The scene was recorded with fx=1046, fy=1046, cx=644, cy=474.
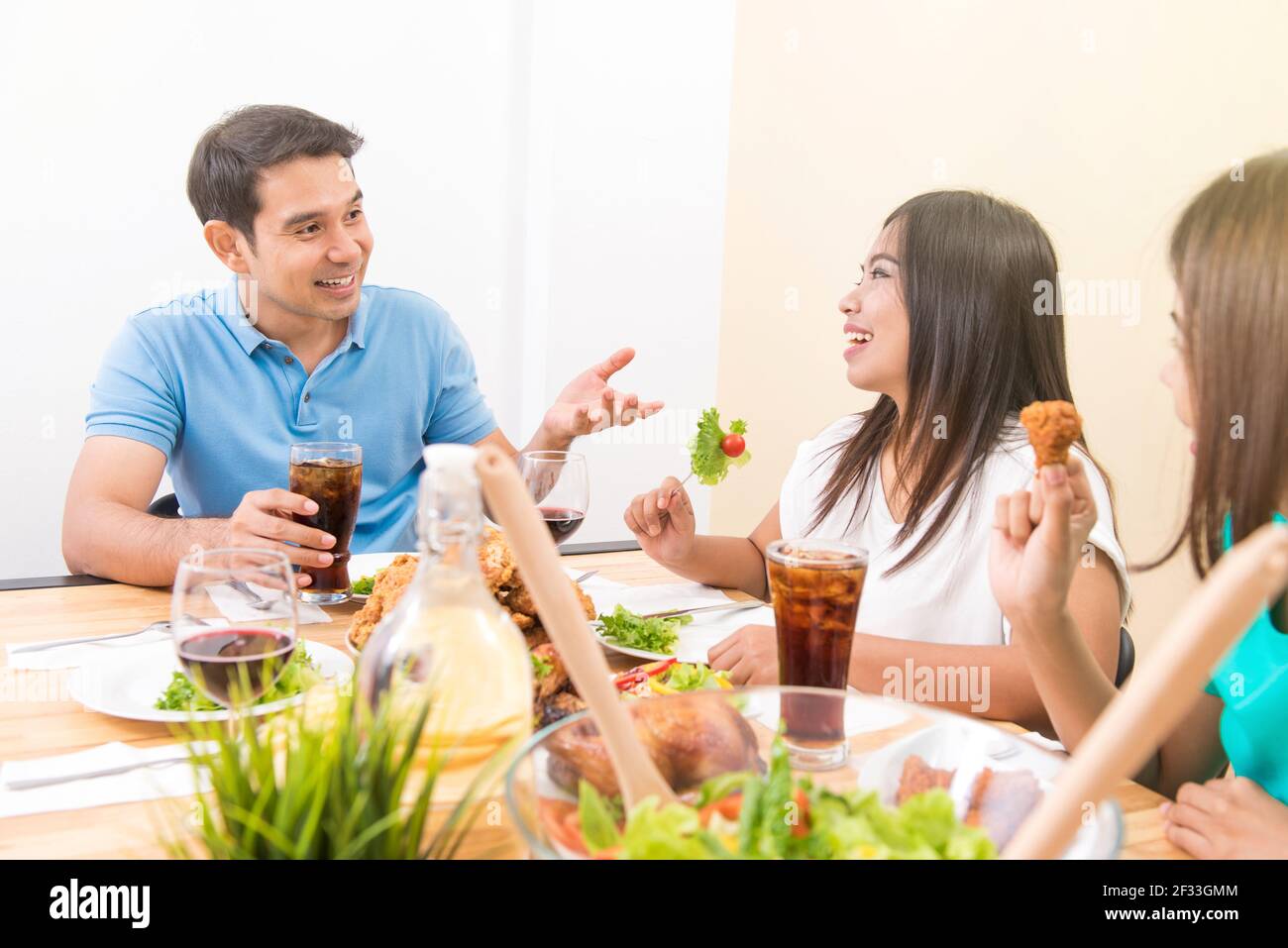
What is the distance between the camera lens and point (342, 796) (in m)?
0.62

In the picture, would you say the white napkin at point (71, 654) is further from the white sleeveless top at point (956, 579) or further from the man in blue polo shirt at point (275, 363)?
the white sleeveless top at point (956, 579)

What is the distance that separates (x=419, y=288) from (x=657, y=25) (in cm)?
150

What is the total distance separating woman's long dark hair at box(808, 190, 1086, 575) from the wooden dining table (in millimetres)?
573

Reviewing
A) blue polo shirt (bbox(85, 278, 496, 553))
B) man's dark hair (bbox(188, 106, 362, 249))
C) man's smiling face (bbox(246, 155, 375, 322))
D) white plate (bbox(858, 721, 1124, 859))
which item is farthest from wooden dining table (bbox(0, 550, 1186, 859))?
man's dark hair (bbox(188, 106, 362, 249))

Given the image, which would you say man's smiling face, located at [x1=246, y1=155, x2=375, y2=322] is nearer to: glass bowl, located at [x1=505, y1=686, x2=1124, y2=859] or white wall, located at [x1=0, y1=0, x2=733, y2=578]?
white wall, located at [x1=0, y1=0, x2=733, y2=578]

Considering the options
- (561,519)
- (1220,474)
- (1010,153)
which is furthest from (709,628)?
(1010,153)

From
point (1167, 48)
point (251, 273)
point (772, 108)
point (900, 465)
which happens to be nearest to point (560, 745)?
point (900, 465)

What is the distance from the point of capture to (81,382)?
12.0ft

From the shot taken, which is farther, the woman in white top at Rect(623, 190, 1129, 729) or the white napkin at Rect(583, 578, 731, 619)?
the woman in white top at Rect(623, 190, 1129, 729)

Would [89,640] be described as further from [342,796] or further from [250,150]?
[250,150]

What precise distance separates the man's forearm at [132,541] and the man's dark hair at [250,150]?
0.92 m

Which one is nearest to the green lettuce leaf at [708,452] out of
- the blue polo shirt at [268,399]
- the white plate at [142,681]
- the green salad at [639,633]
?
the green salad at [639,633]

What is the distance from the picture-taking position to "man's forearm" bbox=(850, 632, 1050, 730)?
56.8 inches

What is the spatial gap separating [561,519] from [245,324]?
4.43 feet
